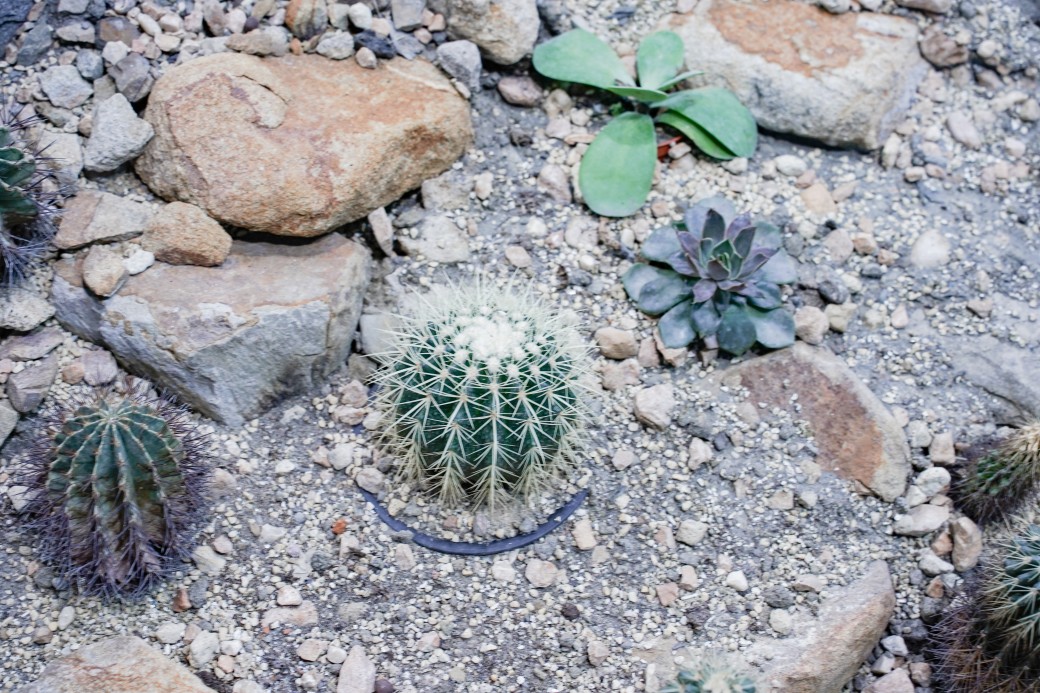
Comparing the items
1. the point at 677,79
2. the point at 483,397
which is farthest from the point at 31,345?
the point at 677,79

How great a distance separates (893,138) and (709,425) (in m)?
1.64

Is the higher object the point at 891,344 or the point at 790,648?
the point at 891,344

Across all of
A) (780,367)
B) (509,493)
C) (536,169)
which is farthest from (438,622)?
(536,169)

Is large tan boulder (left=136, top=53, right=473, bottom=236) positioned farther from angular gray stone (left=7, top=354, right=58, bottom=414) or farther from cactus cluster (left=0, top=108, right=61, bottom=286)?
angular gray stone (left=7, top=354, right=58, bottom=414)

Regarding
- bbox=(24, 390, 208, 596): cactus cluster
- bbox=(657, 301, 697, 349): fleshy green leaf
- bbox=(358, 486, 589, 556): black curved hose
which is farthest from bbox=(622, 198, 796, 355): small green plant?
bbox=(24, 390, 208, 596): cactus cluster

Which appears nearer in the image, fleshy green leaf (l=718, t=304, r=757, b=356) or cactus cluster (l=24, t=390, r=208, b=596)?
cactus cluster (l=24, t=390, r=208, b=596)

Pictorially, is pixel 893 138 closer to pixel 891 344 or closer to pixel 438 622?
pixel 891 344

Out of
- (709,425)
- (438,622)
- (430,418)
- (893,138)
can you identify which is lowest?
(438,622)

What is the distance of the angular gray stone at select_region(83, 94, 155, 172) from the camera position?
3.83m

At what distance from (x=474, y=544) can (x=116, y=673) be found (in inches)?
46.2

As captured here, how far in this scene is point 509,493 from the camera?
3.66 meters

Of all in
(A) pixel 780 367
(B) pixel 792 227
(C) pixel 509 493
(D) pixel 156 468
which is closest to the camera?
(D) pixel 156 468

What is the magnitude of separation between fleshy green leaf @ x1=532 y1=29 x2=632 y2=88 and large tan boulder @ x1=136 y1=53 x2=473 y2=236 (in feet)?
1.73

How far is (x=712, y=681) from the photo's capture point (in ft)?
9.54
